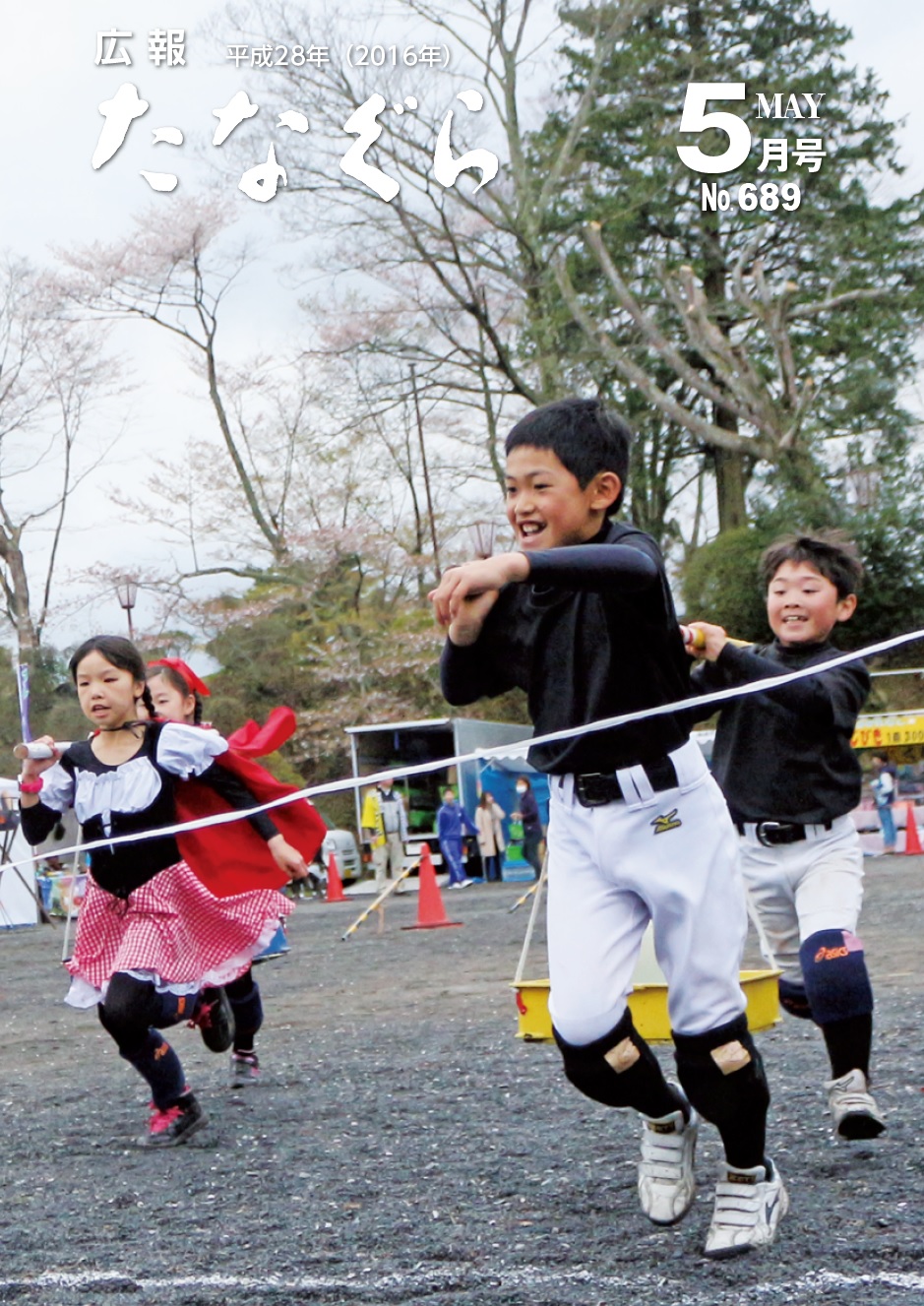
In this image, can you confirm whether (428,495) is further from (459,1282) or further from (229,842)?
(459,1282)

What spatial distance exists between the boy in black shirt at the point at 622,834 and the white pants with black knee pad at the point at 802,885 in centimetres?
102

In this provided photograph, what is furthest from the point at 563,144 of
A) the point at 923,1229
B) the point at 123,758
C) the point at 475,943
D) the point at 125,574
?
the point at 923,1229

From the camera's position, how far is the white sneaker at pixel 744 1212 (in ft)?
9.69

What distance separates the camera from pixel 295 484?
34.6 meters

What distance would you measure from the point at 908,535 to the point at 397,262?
10.3 m

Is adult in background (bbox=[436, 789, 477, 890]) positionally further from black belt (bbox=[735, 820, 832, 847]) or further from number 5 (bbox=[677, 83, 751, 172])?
black belt (bbox=[735, 820, 832, 847])

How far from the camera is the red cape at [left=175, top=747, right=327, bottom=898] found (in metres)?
5.33

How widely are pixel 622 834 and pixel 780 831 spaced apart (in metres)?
1.32

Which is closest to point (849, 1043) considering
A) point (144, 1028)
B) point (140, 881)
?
point (144, 1028)

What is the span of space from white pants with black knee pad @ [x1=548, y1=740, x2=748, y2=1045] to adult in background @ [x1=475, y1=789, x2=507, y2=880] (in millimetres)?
21655

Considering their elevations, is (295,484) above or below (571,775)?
above

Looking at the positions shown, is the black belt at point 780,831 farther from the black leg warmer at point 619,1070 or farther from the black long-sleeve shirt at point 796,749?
the black leg warmer at point 619,1070

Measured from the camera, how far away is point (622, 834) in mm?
3021

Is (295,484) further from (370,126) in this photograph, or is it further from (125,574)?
(370,126)
